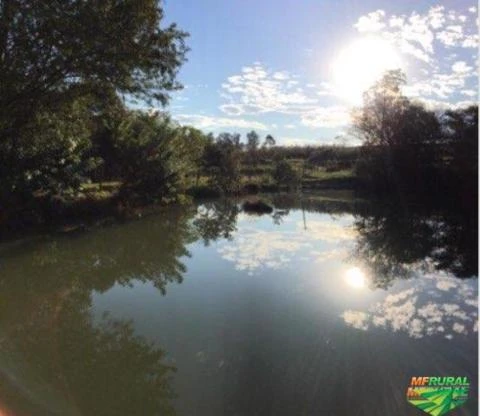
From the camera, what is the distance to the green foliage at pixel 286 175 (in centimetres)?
4519

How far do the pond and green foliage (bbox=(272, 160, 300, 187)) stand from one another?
29.2 meters

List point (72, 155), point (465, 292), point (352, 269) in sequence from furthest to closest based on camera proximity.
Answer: point (72, 155) → point (352, 269) → point (465, 292)

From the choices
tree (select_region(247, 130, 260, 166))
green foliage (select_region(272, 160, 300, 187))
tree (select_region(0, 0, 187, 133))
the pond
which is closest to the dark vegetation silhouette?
tree (select_region(0, 0, 187, 133))

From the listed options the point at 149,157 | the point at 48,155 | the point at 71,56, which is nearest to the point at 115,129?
the point at 149,157

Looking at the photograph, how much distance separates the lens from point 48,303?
8953 millimetres

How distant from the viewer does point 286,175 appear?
45188 mm

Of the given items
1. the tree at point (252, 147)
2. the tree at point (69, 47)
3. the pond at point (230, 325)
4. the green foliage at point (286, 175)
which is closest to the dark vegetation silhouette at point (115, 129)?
the tree at point (69, 47)

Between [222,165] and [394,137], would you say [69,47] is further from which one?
[394,137]

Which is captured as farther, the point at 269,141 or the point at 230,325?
the point at 269,141

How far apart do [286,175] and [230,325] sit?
3817cm

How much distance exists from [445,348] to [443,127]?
3132 cm

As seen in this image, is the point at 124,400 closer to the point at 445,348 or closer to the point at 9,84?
the point at 445,348

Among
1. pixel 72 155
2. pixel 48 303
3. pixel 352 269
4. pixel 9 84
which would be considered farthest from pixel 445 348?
pixel 72 155

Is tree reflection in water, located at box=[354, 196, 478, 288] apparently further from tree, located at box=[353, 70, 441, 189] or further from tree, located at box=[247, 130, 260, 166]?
tree, located at box=[247, 130, 260, 166]
